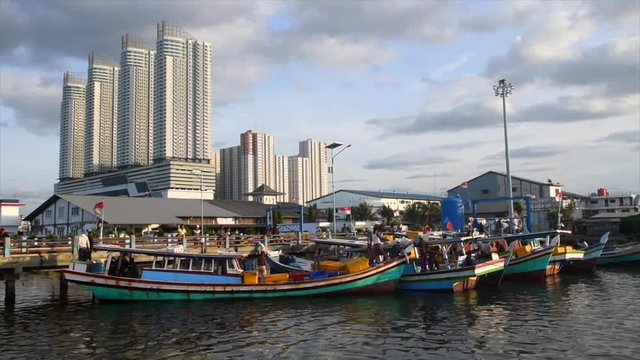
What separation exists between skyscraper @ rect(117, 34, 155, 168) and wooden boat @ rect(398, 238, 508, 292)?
141 metres

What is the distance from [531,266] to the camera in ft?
106

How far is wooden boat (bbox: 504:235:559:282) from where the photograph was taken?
105 feet

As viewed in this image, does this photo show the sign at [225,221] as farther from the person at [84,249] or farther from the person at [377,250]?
the person at [377,250]

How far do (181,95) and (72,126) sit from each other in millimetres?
52759

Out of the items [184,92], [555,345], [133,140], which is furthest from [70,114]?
[555,345]

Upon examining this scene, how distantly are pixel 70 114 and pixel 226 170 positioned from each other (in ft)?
180

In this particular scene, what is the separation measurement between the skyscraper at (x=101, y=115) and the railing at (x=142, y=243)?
463 feet

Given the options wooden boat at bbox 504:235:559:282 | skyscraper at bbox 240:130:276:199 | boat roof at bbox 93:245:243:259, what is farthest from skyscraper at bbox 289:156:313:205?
boat roof at bbox 93:245:243:259

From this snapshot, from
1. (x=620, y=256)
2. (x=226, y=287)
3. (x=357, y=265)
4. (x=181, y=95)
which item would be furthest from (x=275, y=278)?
(x=181, y=95)

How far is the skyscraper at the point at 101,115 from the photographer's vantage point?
16812 centimetres

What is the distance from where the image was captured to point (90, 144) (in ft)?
573

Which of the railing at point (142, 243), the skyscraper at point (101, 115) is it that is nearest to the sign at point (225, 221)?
the railing at point (142, 243)

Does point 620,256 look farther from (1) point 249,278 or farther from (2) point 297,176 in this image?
(2) point 297,176

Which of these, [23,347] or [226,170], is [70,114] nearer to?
[226,170]
